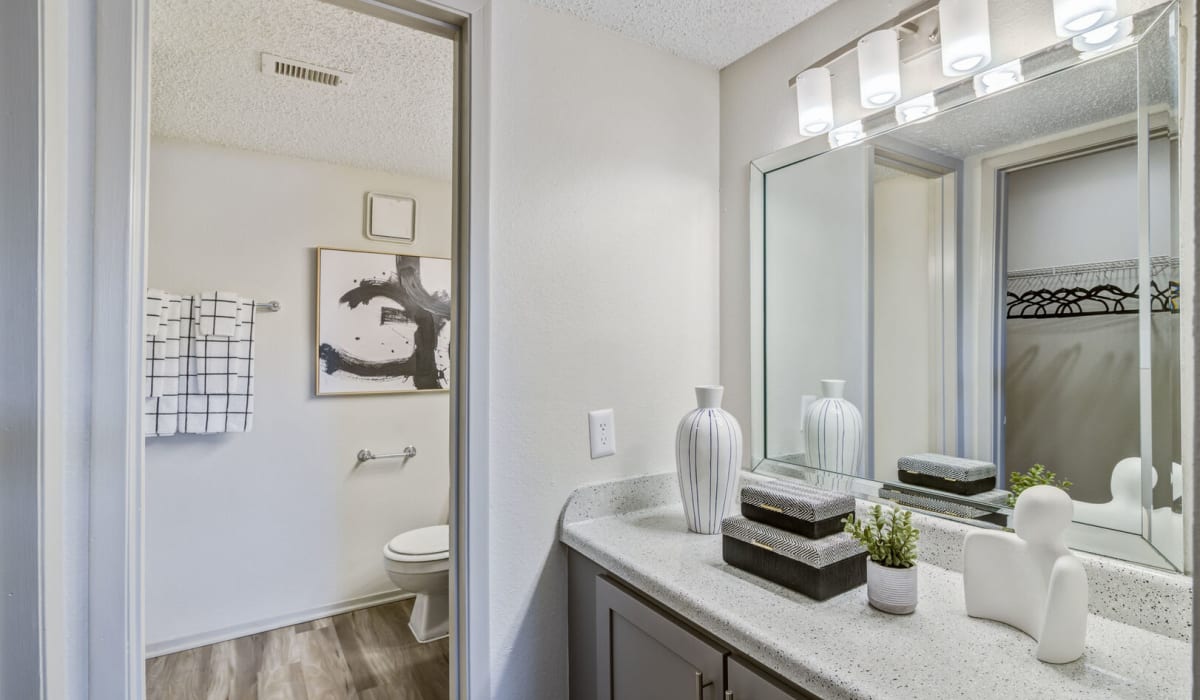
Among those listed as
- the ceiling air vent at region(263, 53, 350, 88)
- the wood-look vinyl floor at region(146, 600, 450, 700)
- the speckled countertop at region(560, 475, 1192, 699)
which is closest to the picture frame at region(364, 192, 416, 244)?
the ceiling air vent at region(263, 53, 350, 88)

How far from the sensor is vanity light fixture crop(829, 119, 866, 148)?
1244 millimetres

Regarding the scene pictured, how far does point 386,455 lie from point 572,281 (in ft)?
6.14

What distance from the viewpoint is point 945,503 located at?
108 cm

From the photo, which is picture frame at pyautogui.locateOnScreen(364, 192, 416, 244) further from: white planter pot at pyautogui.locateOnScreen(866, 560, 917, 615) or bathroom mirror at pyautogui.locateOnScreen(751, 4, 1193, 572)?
white planter pot at pyautogui.locateOnScreen(866, 560, 917, 615)

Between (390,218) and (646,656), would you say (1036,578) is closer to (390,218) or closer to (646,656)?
(646,656)

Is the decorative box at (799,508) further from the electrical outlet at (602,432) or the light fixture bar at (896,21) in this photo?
the light fixture bar at (896,21)

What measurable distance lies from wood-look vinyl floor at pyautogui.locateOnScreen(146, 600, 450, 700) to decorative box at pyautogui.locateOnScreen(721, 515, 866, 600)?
5.31ft

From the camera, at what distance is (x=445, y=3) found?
1.17 meters

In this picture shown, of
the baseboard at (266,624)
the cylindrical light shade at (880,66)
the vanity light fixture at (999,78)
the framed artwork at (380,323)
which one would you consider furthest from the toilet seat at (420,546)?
the vanity light fixture at (999,78)

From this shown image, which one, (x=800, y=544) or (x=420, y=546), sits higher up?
(x=800, y=544)

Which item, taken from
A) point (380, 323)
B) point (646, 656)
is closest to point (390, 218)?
point (380, 323)

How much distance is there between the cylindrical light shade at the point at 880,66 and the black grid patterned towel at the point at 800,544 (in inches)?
35.7

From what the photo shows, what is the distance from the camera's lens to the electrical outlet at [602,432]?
136 cm

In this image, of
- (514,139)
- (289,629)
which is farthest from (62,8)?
(289,629)
